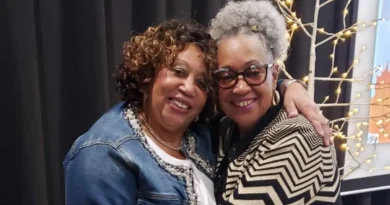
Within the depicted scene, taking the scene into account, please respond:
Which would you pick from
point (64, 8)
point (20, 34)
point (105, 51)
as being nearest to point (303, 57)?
point (105, 51)

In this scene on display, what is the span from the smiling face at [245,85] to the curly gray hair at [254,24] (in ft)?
0.07

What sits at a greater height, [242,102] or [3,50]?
[3,50]

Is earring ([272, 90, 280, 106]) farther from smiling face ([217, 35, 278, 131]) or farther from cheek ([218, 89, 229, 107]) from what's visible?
cheek ([218, 89, 229, 107])

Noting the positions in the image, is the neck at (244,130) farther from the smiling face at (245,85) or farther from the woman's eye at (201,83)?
the woman's eye at (201,83)

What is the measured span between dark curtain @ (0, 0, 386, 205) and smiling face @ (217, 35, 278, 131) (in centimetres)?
62

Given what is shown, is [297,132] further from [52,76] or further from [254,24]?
[52,76]

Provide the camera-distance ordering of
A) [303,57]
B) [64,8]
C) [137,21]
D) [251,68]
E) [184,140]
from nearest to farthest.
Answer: [251,68]
[184,140]
[64,8]
[137,21]
[303,57]

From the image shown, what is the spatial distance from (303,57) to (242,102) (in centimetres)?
102

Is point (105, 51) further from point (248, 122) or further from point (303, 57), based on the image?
point (303, 57)

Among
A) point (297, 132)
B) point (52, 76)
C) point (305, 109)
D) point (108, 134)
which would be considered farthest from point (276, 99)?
point (52, 76)

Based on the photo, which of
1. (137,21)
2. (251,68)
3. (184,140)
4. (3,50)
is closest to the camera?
(251,68)

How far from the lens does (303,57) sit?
6.84ft

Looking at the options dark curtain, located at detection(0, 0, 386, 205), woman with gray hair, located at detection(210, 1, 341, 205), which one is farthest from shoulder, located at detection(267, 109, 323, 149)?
dark curtain, located at detection(0, 0, 386, 205)

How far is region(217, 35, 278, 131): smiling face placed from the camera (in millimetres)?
1125
